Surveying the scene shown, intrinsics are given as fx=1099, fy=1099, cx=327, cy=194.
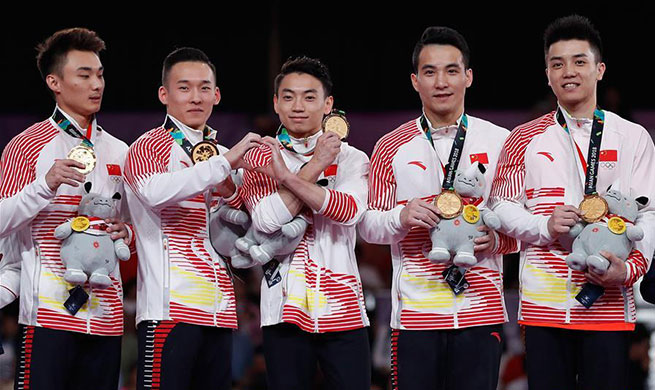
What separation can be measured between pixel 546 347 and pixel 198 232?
1.76 metres

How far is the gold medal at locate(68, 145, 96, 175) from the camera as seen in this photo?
5230 mm

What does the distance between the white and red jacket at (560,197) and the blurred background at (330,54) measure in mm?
4531

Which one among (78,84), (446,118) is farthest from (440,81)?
(78,84)

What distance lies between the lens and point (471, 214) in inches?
200

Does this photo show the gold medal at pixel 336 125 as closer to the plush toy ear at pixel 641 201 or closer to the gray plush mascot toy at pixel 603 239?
the gray plush mascot toy at pixel 603 239

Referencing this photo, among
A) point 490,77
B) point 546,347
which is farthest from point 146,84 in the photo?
point 546,347

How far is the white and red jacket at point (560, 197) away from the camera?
5.04m

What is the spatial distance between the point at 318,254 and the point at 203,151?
76 centimetres

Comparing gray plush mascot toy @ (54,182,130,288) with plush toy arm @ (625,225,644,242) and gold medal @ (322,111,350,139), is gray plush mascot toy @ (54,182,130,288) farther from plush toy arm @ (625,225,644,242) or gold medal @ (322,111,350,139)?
plush toy arm @ (625,225,644,242)

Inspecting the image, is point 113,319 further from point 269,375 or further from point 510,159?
point 510,159

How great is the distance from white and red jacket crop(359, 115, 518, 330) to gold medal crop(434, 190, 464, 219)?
A: 0.18m

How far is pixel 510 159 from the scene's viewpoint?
17.4ft

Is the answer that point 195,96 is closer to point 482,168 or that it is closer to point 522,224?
point 482,168

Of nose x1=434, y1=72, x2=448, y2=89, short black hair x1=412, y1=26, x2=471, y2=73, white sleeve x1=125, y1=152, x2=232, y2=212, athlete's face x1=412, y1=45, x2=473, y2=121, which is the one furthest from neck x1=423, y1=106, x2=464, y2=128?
white sleeve x1=125, y1=152, x2=232, y2=212
